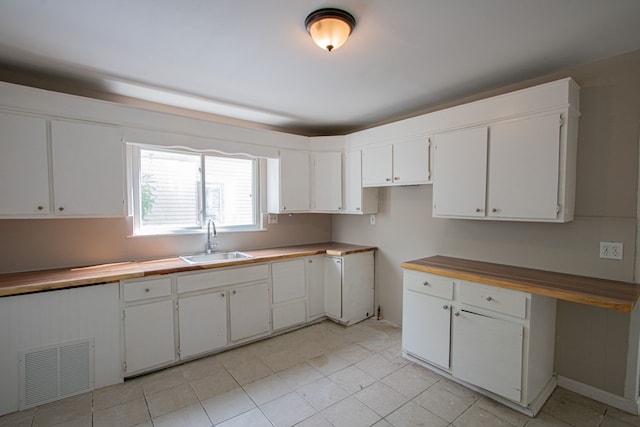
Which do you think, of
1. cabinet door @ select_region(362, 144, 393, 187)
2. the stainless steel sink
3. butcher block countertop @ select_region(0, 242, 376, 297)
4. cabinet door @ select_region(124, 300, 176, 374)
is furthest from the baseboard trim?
cabinet door @ select_region(124, 300, 176, 374)

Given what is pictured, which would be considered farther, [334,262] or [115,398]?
[334,262]

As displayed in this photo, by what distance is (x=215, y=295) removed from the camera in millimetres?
2697

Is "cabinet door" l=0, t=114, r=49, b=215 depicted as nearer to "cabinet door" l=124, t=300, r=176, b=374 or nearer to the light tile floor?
"cabinet door" l=124, t=300, r=176, b=374

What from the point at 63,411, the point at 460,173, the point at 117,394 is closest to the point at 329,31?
the point at 460,173

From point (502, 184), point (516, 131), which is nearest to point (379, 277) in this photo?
point (502, 184)

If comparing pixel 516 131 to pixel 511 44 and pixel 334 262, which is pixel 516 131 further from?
pixel 334 262

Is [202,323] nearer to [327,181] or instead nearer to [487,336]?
[327,181]

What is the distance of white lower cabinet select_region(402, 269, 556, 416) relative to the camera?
1937 mm

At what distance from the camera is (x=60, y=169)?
2.21 meters

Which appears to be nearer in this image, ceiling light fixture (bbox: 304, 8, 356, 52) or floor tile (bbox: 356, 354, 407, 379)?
ceiling light fixture (bbox: 304, 8, 356, 52)

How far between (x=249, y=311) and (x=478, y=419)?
2020 millimetres

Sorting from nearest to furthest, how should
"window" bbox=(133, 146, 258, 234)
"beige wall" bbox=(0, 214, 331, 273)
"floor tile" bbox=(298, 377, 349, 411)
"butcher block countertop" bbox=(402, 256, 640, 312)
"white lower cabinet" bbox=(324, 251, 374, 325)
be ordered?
"butcher block countertop" bbox=(402, 256, 640, 312)
"floor tile" bbox=(298, 377, 349, 411)
"beige wall" bbox=(0, 214, 331, 273)
"window" bbox=(133, 146, 258, 234)
"white lower cabinet" bbox=(324, 251, 374, 325)

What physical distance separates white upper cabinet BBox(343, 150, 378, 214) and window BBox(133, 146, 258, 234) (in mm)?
1122

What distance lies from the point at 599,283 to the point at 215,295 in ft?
9.54
